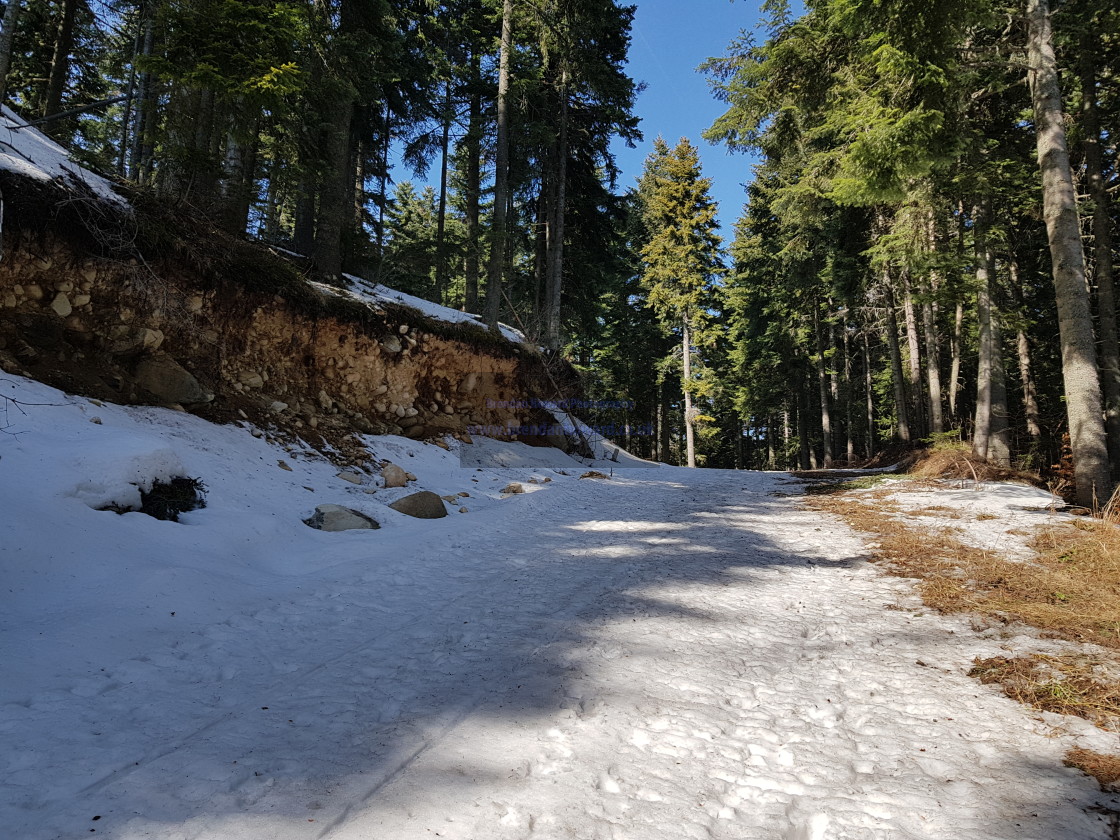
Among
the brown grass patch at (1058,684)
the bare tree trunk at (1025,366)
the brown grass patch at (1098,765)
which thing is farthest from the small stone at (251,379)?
the bare tree trunk at (1025,366)

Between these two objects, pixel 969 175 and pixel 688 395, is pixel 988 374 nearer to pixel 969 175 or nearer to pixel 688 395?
pixel 969 175

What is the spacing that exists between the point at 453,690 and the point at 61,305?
7.11 meters

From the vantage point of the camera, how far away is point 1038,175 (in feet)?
37.7

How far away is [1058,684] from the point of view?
2.43m

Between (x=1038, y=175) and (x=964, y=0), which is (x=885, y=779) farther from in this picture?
(x=1038, y=175)

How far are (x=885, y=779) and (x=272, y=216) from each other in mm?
23044

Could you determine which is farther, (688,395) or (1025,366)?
(688,395)

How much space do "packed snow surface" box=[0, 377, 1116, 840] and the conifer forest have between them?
3.00m

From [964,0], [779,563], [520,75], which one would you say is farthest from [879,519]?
[520,75]

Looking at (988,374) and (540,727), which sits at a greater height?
(988,374)

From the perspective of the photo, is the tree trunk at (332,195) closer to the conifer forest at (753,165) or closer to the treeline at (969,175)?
the conifer forest at (753,165)

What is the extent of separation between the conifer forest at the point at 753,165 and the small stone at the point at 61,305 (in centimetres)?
235

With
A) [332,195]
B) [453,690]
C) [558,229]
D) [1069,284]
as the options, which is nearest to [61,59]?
A: [332,195]

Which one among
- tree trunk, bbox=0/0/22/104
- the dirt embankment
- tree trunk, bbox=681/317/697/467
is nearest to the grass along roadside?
the dirt embankment
